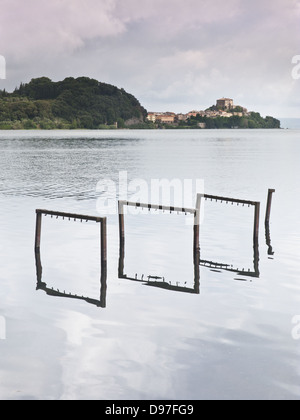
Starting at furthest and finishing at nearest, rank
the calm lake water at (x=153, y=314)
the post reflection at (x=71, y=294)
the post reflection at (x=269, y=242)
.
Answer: the post reflection at (x=269, y=242)
the post reflection at (x=71, y=294)
the calm lake water at (x=153, y=314)

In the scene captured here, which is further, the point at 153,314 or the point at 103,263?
the point at 103,263

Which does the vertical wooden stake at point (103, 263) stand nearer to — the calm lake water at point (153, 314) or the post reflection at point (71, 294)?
the post reflection at point (71, 294)

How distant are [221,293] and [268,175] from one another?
50.4 metres

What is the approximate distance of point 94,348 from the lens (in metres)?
13.5

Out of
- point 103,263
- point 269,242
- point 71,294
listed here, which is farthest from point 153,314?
point 269,242

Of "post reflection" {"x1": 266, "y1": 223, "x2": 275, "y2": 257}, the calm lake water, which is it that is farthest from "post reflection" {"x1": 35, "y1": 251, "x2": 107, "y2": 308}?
"post reflection" {"x1": 266, "y1": 223, "x2": 275, "y2": 257}

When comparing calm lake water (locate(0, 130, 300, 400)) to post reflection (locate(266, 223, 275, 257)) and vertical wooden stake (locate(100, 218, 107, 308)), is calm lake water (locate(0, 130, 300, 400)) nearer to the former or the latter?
post reflection (locate(266, 223, 275, 257))

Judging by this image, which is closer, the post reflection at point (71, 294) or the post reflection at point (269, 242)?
the post reflection at point (71, 294)

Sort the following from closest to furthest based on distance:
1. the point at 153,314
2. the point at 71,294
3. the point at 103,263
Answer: the point at 153,314
the point at 71,294
the point at 103,263

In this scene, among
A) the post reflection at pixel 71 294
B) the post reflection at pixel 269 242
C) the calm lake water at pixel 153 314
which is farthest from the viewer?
the post reflection at pixel 269 242

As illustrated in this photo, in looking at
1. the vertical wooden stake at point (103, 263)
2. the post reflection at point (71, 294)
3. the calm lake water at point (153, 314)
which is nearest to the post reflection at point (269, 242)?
the calm lake water at point (153, 314)

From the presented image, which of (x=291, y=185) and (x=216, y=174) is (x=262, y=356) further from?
(x=216, y=174)

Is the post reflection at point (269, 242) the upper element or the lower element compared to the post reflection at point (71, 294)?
upper

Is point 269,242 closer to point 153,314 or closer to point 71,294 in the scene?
point 71,294
